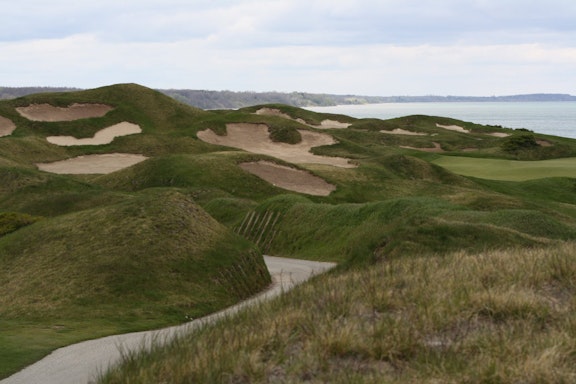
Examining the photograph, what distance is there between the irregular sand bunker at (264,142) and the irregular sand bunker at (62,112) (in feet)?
47.6

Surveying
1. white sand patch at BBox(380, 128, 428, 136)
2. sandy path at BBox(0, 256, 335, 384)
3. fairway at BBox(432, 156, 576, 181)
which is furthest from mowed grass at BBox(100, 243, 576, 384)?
white sand patch at BBox(380, 128, 428, 136)

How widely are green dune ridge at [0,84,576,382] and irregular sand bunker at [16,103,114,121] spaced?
306 millimetres

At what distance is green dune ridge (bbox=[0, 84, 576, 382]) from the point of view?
962cm

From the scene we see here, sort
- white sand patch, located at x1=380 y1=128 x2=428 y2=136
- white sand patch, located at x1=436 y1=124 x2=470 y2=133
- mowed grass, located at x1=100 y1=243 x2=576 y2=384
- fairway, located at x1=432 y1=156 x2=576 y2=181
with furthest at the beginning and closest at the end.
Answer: white sand patch, located at x1=436 y1=124 x2=470 y2=133 → white sand patch, located at x1=380 y1=128 x2=428 y2=136 → fairway, located at x1=432 y1=156 x2=576 y2=181 → mowed grass, located at x1=100 y1=243 x2=576 y2=384

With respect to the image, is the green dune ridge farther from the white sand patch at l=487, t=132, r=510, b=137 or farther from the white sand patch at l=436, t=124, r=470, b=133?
the white sand patch at l=436, t=124, r=470, b=133

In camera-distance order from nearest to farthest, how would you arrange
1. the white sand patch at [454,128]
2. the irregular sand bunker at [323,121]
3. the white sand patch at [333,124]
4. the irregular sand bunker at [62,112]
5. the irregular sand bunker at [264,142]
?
1. the irregular sand bunker at [264,142]
2. the irregular sand bunker at [62,112]
3. the irregular sand bunker at [323,121]
4. the white sand patch at [333,124]
5. the white sand patch at [454,128]

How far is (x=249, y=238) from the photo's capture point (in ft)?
146

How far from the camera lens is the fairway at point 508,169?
236ft

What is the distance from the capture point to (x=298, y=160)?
2884 inches

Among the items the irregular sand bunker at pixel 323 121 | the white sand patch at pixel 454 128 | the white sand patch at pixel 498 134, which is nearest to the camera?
the irregular sand bunker at pixel 323 121

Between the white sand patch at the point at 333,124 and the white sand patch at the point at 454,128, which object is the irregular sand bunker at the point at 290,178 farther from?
the white sand patch at the point at 454,128

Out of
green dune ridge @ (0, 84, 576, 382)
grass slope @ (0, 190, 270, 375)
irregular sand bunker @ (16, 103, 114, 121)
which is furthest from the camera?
irregular sand bunker @ (16, 103, 114, 121)

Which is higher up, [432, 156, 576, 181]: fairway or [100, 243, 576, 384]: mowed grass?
[100, 243, 576, 384]: mowed grass

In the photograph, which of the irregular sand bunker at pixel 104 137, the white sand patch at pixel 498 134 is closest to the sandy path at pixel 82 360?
the irregular sand bunker at pixel 104 137
